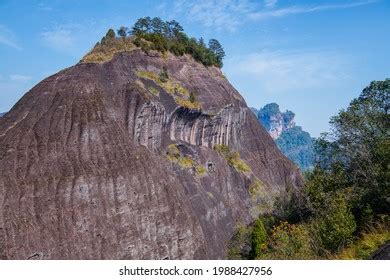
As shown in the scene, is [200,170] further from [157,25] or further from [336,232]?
[336,232]

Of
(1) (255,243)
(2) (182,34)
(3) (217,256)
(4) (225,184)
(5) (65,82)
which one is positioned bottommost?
(3) (217,256)

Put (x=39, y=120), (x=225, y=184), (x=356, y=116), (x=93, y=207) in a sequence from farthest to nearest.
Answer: (x=225, y=184) → (x=39, y=120) → (x=93, y=207) → (x=356, y=116)

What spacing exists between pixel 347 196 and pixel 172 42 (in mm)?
62626

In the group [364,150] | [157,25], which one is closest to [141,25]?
[157,25]

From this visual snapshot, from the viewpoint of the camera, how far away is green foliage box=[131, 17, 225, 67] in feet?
231

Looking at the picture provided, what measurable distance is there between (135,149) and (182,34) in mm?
38662

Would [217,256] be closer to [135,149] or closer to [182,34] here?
[135,149]

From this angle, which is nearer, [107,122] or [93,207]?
[93,207]

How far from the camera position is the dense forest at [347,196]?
37.8 ft

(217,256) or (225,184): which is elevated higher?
(225,184)

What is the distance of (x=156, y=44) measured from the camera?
70.4 m

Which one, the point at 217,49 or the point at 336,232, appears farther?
the point at 217,49

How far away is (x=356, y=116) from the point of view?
23469 millimetres

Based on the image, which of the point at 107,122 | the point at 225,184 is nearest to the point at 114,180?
the point at 107,122
